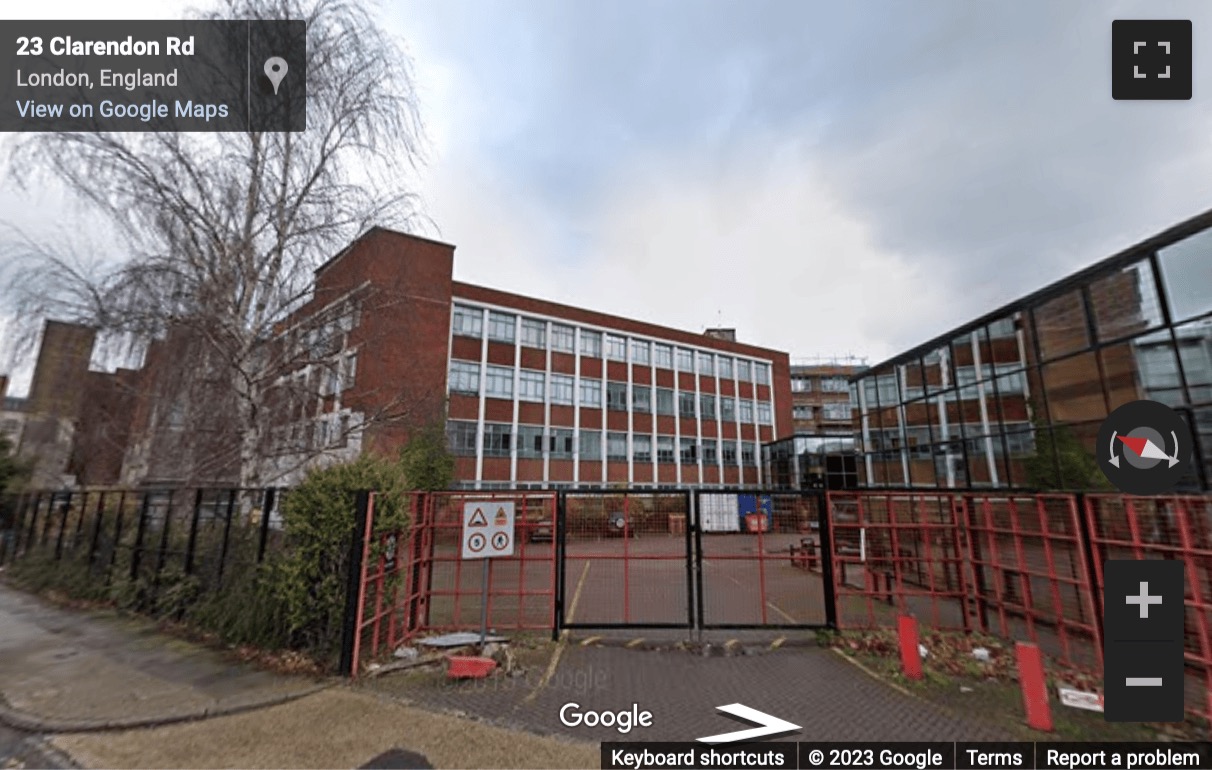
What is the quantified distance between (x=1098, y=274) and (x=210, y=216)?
605 inches

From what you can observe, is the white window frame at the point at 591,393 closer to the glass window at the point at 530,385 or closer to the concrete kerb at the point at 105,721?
the glass window at the point at 530,385

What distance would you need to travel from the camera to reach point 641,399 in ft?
109

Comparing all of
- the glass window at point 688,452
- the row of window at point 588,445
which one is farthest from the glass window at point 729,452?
the glass window at point 688,452

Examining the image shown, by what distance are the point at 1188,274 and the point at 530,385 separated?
83.5 ft

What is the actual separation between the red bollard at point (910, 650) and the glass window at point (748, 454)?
32.3 m

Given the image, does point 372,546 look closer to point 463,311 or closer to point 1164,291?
point 1164,291

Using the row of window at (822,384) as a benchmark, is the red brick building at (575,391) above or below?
below

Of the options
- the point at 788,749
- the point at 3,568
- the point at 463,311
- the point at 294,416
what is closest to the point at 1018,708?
the point at 788,749

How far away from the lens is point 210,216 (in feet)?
28.8

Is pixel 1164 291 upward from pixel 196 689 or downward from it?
upward

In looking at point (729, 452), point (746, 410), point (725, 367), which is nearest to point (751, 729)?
point (729, 452)

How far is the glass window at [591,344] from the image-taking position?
1248 inches

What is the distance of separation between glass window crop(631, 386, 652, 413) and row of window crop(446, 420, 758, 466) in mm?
1856

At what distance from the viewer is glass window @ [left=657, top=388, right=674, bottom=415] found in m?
34.0
